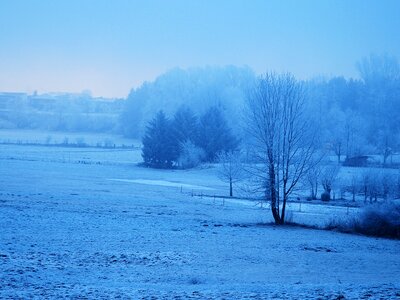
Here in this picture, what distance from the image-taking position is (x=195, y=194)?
1802 inches

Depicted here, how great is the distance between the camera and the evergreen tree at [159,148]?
80.9 metres

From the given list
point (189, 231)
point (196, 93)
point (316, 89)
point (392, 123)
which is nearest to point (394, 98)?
point (392, 123)

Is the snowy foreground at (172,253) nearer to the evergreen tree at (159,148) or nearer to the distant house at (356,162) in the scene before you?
the distant house at (356,162)

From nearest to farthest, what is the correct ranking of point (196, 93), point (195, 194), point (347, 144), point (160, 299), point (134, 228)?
point (160, 299) → point (134, 228) → point (195, 194) → point (347, 144) → point (196, 93)

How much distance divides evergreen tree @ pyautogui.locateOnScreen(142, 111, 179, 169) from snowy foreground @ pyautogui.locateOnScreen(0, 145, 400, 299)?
137 ft

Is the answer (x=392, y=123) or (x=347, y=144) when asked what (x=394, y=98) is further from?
(x=347, y=144)

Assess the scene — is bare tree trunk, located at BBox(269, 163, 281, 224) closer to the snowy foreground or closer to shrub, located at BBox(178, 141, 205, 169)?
the snowy foreground

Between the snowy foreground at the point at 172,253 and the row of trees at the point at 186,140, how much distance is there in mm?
41520

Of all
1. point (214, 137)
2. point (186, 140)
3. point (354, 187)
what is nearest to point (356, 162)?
point (214, 137)

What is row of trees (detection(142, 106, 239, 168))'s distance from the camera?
264ft

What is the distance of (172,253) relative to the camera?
18.7m

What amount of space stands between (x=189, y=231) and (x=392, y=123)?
8853 centimetres

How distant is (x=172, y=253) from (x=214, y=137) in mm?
65386

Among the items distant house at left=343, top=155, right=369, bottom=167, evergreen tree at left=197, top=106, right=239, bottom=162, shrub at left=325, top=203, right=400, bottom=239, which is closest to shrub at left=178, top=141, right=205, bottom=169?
evergreen tree at left=197, top=106, right=239, bottom=162
